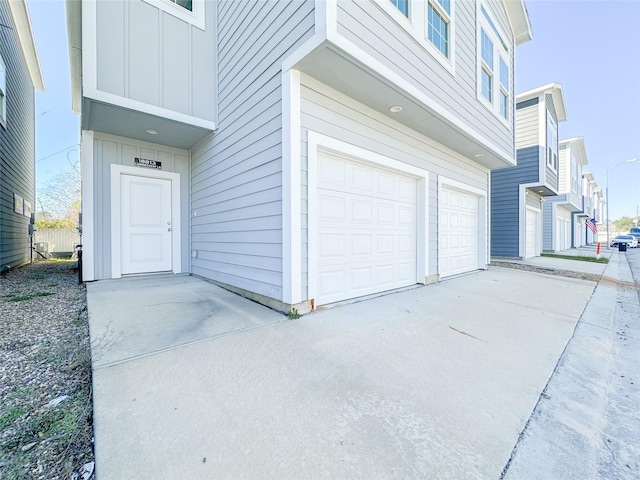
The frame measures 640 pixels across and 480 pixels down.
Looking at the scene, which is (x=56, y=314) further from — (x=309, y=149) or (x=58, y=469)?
(x=309, y=149)

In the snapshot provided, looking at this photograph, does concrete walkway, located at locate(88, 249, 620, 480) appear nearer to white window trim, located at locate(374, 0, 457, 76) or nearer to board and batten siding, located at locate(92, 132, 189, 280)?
board and batten siding, located at locate(92, 132, 189, 280)

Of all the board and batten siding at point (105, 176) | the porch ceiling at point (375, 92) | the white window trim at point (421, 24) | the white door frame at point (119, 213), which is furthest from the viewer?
the white door frame at point (119, 213)

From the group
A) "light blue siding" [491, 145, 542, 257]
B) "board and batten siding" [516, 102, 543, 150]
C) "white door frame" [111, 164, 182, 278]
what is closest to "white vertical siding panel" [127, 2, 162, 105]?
"white door frame" [111, 164, 182, 278]

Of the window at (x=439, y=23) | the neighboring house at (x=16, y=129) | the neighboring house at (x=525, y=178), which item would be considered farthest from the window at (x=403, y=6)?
the neighboring house at (x=525, y=178)

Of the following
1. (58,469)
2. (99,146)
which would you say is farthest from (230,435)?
(99,146)

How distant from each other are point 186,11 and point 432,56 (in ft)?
13.2

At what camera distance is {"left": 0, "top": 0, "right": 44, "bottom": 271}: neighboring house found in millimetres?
6002

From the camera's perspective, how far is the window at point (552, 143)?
401 inches

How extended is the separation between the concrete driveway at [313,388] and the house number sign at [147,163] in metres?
2.75

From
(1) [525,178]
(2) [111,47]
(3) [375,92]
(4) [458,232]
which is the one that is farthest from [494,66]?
(2) [111,47]

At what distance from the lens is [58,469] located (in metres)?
1.11

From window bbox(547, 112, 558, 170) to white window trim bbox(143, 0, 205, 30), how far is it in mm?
11778

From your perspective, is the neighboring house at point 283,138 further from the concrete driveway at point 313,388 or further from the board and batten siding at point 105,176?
the concrete driveway at point 313,388

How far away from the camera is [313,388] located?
1696 mm
